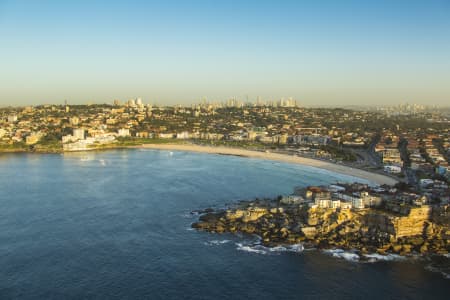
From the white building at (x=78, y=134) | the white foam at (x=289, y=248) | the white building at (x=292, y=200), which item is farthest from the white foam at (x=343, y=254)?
the white building at (x=78, y=134)

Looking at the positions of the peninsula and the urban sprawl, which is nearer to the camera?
the peninsula

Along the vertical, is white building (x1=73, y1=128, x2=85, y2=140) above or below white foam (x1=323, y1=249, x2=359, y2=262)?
above

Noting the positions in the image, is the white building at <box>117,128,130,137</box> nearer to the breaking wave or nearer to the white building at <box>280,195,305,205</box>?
the white building at <box>280,195,305,205</box>

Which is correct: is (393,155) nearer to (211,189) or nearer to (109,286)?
(211,189)

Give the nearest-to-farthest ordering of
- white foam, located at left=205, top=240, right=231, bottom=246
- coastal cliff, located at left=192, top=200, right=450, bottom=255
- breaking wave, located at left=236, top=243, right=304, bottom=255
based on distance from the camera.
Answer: breaking wave, located at left=236, top=243, right=304, bottom=255, coastal cliff, located at left=192, top=200, right=450, bottom=255, white foam, located at left=205, top=240, right=231, bottom=246

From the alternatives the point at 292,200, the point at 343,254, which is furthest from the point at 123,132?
the point at 343,254

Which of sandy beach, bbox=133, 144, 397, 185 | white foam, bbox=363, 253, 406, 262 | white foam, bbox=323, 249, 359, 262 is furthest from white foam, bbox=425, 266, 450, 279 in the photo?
sandy beach, bbox=133, 144, 397, 185

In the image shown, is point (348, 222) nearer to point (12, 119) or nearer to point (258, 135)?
point (258, 135)

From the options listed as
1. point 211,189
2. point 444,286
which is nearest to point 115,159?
point 211,189
